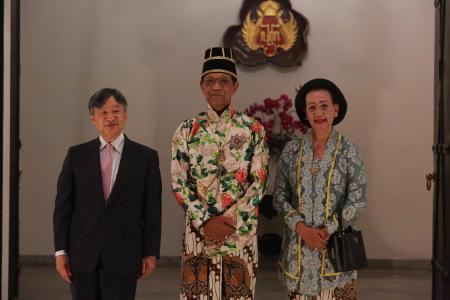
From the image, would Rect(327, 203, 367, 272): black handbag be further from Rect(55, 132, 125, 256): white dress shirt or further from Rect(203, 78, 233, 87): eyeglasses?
Rect(55, 132, 125, 256): white dress shirt

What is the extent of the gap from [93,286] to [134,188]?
42 cm

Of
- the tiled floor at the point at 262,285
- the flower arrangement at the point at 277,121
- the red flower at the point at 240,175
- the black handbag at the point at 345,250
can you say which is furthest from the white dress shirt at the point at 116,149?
the flower arrangement at the point at 277,121

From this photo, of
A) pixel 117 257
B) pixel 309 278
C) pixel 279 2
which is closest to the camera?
pixel 117 257

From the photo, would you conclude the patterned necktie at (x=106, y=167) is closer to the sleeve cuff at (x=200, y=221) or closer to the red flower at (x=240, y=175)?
the sleeve cuff at (x=200, y=221)

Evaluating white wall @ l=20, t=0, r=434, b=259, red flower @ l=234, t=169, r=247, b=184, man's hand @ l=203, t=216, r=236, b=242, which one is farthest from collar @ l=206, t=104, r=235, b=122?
white wall @ l=20, t=0, r=434, b=259

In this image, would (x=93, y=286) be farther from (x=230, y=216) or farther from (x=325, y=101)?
(x=325, y=101)

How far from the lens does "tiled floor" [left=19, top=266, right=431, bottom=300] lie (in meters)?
4.25

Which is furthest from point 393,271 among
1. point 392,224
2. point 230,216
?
point 230,216

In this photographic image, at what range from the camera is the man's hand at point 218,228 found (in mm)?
2756

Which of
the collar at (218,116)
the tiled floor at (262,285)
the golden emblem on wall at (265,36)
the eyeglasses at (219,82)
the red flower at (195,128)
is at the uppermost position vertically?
the golden emblem on wall at (265,36)

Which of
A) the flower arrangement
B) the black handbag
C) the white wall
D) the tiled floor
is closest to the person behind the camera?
the black handbag

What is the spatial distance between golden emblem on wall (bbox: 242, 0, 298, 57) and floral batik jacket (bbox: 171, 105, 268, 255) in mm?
2172

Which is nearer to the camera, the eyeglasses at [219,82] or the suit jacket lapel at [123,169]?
the suit jacket lapel at [123,169]

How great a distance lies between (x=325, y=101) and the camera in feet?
→ 9.18
